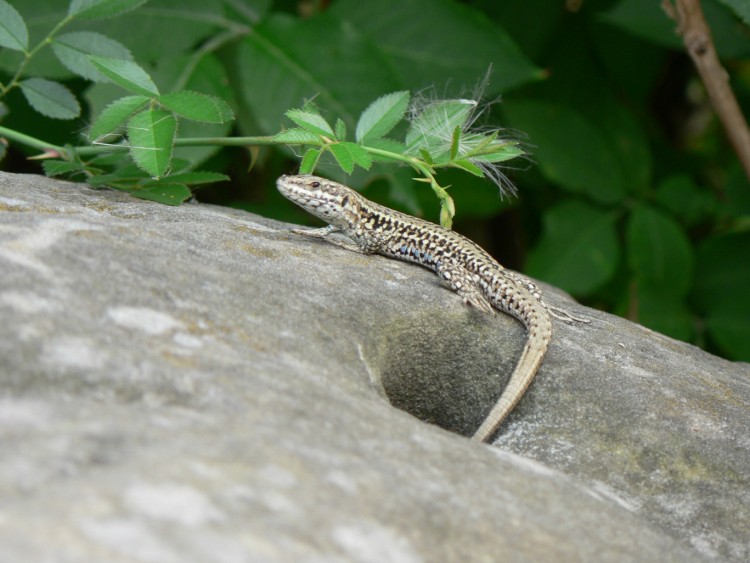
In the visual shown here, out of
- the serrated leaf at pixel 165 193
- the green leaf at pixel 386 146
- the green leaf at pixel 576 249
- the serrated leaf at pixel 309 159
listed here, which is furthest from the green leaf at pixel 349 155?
the green leaf at pixel 576 249

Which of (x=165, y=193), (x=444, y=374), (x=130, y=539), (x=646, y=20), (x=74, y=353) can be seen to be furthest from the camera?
(x=646, y=20)

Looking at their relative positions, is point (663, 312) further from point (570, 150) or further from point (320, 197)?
point (320, 197)

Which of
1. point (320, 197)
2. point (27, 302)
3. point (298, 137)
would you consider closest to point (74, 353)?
point (27, 302)

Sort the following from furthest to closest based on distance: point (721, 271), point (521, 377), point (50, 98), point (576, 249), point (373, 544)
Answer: point (721, 271), point (576, 249), point (50, 98), point (521, 377), point (373, 544)

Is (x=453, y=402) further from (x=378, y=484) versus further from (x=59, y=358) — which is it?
(x=59, y=358)

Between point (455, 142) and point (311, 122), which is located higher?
point (455, 142)

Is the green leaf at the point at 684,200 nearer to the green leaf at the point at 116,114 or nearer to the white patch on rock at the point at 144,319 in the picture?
the green leaf at the point at 116,114

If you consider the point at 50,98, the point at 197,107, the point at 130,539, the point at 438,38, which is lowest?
the point at 130,539

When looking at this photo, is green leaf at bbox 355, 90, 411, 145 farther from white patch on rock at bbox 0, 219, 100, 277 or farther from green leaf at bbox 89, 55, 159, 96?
white patch on rock at bbox 0, 219, 100, 277
